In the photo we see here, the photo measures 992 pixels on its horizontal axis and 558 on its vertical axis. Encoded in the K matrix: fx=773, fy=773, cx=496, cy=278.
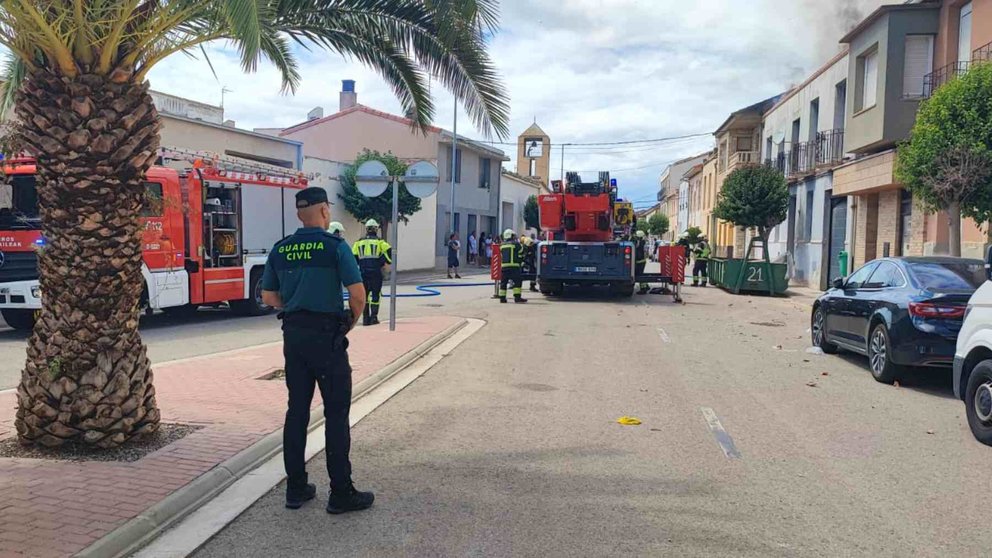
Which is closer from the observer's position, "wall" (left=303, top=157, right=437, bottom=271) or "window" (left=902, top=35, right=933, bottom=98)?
"window" (left=902, top=35, right=933, bottom=98)

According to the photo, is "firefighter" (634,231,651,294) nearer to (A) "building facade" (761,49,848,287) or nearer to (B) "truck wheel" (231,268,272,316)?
(A) "building facade" (761,49,848,287)

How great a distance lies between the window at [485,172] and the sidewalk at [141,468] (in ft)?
116

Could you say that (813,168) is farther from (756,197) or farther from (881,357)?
(881,357)

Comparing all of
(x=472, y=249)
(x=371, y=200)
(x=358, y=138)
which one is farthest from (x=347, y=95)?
(x=371, y=200)

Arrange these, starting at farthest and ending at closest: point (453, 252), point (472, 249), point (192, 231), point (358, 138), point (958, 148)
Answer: point (472, 249), point (358, 138), point (453, 252), point (192, 231), point (958, 148)

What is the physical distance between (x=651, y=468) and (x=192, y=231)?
34.4ft

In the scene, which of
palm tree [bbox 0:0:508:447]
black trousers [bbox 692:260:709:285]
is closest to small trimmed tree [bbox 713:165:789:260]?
black trousers [bbox 692:260:709:285]

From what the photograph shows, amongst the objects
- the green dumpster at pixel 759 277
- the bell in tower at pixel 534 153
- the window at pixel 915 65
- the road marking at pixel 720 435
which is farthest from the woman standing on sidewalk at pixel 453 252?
the bell in tower at pixel 534 153

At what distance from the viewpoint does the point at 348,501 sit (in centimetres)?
457

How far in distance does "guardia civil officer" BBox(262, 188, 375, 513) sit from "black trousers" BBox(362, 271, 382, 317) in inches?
316

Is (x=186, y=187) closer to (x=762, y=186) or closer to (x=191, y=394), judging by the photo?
(x=191, y=394)

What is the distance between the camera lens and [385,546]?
4.09m

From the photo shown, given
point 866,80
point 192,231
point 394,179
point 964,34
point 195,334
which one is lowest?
point 195,334

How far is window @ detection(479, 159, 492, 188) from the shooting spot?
143ft
